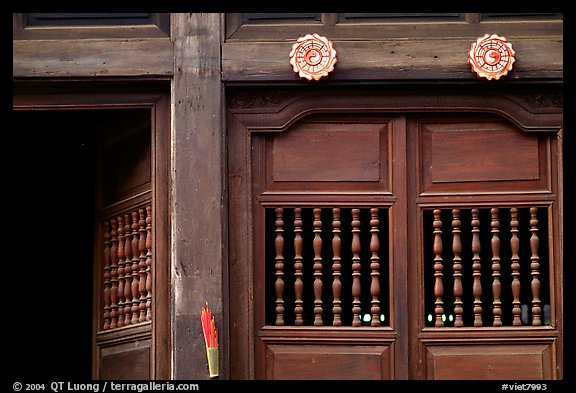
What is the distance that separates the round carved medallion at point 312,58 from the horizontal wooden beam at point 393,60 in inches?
2.2

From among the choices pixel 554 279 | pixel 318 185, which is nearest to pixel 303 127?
pixel 318 185

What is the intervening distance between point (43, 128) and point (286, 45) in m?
2.34

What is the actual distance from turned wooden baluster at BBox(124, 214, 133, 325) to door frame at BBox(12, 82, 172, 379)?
2.30ft

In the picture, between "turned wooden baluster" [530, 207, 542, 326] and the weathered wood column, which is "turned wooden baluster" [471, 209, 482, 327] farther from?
the weathered wood column

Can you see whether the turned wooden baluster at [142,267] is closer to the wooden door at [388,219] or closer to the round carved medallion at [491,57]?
the wooden door at [388,219]

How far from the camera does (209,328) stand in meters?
8.36

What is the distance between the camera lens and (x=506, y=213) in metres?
9.23

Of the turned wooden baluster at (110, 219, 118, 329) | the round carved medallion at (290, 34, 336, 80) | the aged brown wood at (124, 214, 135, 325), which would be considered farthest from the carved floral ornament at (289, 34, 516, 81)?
the turned wooden baluster at (110, 219, 118, 329)

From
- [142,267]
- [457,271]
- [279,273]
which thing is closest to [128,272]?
[142,267]

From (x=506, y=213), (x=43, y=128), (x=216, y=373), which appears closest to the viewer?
(x=216, y=373)

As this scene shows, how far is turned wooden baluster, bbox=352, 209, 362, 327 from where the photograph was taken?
8641 mm

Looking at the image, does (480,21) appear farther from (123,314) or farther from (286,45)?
(123,314)

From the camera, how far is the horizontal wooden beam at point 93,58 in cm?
870

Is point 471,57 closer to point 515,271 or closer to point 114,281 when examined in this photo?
point 515,271
